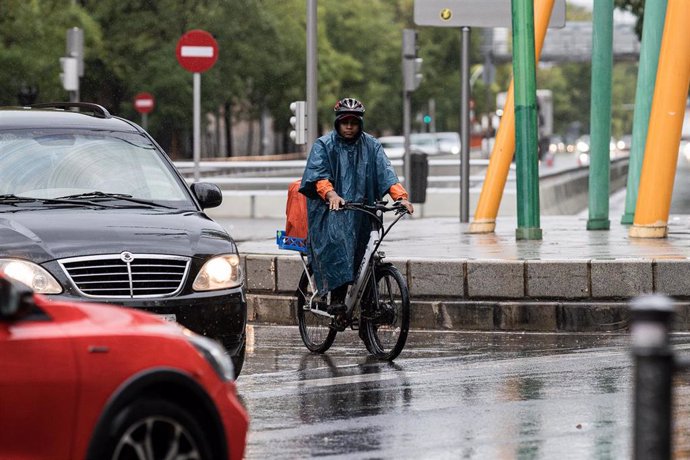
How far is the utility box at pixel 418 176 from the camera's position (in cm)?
2866

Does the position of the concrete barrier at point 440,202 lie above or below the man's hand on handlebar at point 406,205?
below

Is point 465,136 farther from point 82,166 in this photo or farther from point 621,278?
point 82,166

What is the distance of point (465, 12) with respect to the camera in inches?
854

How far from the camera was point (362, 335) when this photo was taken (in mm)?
11797

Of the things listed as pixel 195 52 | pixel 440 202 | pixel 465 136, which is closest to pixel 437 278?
pixel 465 136

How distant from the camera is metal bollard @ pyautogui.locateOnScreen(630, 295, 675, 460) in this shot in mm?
4988

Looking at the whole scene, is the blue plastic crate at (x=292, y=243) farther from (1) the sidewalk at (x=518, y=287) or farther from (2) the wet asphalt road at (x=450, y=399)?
(1) the sidewalk at (x=518, y=287)

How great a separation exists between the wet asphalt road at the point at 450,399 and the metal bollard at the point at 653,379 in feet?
8.16

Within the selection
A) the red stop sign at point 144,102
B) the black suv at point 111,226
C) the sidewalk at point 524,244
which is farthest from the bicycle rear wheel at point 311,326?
the red stop sign at point 144,102

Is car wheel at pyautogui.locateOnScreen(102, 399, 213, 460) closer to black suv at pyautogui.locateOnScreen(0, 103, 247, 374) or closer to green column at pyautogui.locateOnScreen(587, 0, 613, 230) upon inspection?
black suv at pyautogui.locateOnScreen(0, 103, 247, 374)

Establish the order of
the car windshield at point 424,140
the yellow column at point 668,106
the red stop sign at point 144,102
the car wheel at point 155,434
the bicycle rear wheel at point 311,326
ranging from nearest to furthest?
the car wheel at point 155,434 < the bicycle rear wheel at point 311,326 < the yellow column at point 668,106 < the red stop sign at point 144,102 < the car windshield at point 424,140

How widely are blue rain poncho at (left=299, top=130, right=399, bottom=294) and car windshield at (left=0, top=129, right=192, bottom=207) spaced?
4.49ft

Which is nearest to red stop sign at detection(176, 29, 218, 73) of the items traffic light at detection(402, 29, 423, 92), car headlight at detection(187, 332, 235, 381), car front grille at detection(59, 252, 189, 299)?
traffic light at detection(402, 29, 423, 92)

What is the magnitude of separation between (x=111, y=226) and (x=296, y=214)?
342 centimetres
